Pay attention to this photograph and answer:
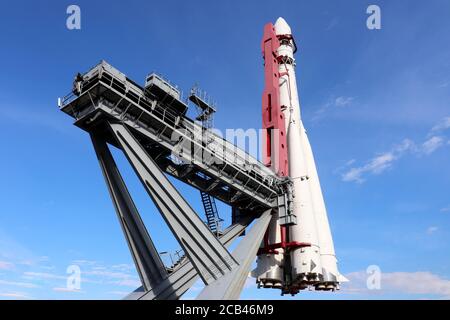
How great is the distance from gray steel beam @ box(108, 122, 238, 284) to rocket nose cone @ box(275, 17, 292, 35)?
2666 cm

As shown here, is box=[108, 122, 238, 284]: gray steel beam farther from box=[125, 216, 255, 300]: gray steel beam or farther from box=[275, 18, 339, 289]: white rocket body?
box=[275, 18, 339, 289]: white rocket body

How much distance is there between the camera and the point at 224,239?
95.1 ft

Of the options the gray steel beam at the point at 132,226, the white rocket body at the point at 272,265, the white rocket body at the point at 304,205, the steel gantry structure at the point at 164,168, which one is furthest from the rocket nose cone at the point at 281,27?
the gray steel beam at the point at 132,226

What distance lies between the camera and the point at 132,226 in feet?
83.9

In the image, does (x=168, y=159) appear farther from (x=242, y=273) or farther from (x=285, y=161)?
(x=285, y=161)

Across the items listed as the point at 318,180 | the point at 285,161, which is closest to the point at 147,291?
the point at 285,161

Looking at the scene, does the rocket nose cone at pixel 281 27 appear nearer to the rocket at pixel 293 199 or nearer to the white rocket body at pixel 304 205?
the rocket at pixel 293 199

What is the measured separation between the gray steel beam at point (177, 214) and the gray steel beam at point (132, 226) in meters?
2.64

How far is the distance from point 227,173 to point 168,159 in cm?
433

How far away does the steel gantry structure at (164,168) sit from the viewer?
74.6ft

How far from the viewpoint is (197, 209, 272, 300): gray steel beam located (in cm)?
2258
